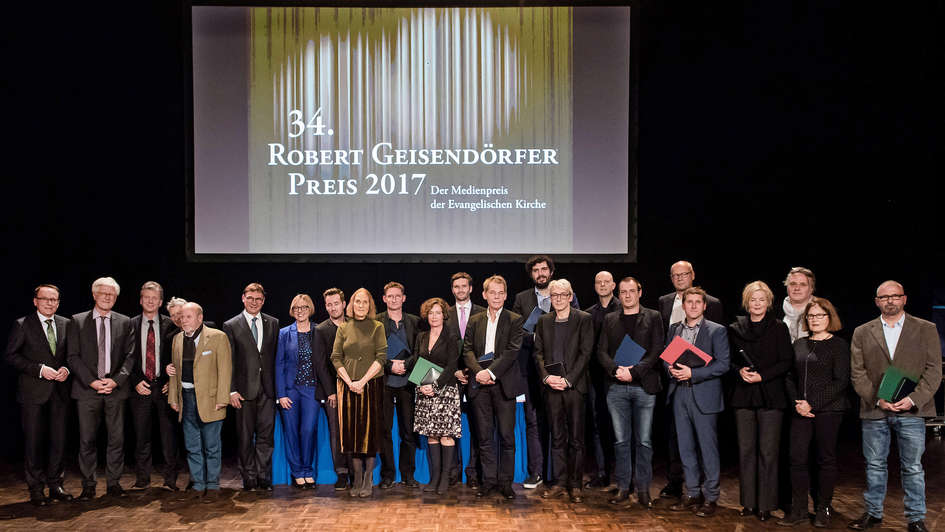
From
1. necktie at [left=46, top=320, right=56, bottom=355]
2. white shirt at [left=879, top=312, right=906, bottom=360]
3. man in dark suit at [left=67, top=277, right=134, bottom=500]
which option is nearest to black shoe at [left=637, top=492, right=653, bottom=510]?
white shirt at [left=879, top=312, right=906, bottom=360]

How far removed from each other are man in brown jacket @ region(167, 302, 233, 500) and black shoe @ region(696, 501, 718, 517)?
10.4ft

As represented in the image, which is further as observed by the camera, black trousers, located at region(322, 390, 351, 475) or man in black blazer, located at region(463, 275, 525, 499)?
black trousers, located at region(322, 390, 351, 475)

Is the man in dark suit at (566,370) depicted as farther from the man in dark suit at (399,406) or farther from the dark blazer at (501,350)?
the man in dark suit at (399,406)

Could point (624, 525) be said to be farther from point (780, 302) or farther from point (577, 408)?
point (780, 302)

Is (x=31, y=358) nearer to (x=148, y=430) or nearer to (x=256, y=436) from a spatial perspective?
(x=148, y=430)

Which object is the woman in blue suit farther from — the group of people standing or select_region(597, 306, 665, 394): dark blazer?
select_region(597, 306, 665, 394): dark blazer

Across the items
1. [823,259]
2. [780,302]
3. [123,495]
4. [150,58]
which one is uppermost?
[150,58]

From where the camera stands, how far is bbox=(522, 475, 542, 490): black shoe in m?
4.98

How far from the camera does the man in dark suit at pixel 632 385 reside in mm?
4586

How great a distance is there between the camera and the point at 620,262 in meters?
6.29

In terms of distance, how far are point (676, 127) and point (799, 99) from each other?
3.69 feet

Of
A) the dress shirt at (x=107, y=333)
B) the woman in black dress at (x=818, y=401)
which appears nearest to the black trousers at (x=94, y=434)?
the dress shirt at (x=107, y=333)

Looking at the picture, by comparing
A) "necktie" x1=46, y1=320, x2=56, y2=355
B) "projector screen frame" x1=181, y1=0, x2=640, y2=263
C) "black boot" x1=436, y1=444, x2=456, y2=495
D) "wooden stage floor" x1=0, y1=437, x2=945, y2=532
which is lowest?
"wooden stage floor" x1=0, y1=437, x2=945, y2=532

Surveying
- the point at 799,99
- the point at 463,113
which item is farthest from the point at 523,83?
the point at 799,99
